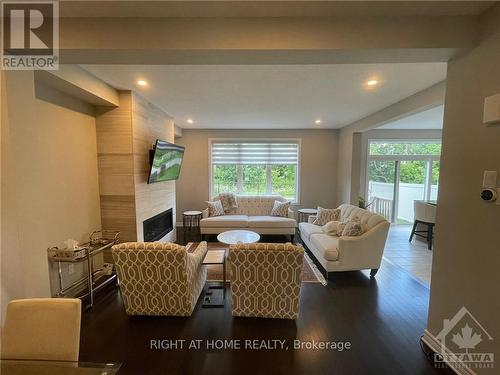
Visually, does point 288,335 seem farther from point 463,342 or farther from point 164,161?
point 164,161

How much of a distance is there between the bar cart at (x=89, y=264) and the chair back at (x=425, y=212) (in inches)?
219

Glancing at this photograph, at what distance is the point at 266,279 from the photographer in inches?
84.8

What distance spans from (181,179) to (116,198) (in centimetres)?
286

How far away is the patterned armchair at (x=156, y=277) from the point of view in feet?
6.79

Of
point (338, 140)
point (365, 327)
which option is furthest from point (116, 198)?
point (338, 140)

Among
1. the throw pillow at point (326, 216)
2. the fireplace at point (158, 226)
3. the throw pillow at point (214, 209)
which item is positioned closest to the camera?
the fireplace at point (158, 226)

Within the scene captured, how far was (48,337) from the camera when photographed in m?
1.17

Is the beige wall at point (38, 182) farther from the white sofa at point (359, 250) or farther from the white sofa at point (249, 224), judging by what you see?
the white sofa at point (359, 250)

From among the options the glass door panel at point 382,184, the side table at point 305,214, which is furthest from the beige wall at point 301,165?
the glass door panel at point 382,184

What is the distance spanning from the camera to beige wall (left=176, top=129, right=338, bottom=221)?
593 centimetres

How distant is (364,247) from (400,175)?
13.1 ft

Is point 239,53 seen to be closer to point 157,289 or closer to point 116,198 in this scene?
point 157,289

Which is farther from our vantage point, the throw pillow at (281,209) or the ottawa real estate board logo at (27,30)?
the throw pillow at (281,209)

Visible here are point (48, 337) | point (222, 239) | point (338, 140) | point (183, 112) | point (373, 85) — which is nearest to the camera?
point (48, 337)
